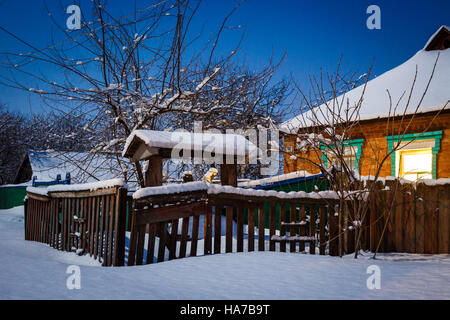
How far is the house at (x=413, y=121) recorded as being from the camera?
381 inches

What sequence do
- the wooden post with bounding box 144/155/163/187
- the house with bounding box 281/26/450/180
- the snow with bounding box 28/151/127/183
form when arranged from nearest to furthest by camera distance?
the wooden post with bounding box 144/155/163/187 < the snow with bounding box 28/151/127/183 < the house with bounding box 281/26/450/180

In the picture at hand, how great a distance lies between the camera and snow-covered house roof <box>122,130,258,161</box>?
576 cm

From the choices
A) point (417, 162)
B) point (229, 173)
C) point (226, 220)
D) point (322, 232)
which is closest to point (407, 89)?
point (417, 162)

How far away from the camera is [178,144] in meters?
5.80

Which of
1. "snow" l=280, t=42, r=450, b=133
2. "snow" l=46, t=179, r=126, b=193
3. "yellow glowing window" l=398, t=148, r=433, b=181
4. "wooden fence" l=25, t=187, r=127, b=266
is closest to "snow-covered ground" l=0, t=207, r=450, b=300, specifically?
"wooden fence" l=25, t=187, r=127, b=266

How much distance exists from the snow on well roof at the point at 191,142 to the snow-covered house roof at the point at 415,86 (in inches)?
144

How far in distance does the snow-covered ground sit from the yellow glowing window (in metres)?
7.09

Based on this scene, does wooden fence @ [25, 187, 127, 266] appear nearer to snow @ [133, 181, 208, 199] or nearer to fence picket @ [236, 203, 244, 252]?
snow @ [133, 181, 208, 199]

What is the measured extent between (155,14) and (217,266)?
5.06m

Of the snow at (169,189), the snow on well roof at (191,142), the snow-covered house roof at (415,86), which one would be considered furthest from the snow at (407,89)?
the snow at (169,189)

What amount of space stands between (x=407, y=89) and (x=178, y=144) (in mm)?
9018

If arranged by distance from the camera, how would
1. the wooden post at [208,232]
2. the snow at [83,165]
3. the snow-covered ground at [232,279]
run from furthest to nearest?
the snow at [83,165]
the wooden post at [208,232]
the snow-covered ground at [232,279]

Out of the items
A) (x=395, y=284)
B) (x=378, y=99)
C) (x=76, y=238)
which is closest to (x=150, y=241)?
(x=76, y=238)

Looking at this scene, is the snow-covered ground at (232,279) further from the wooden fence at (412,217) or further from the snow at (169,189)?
the wooden fence at (412,217)
